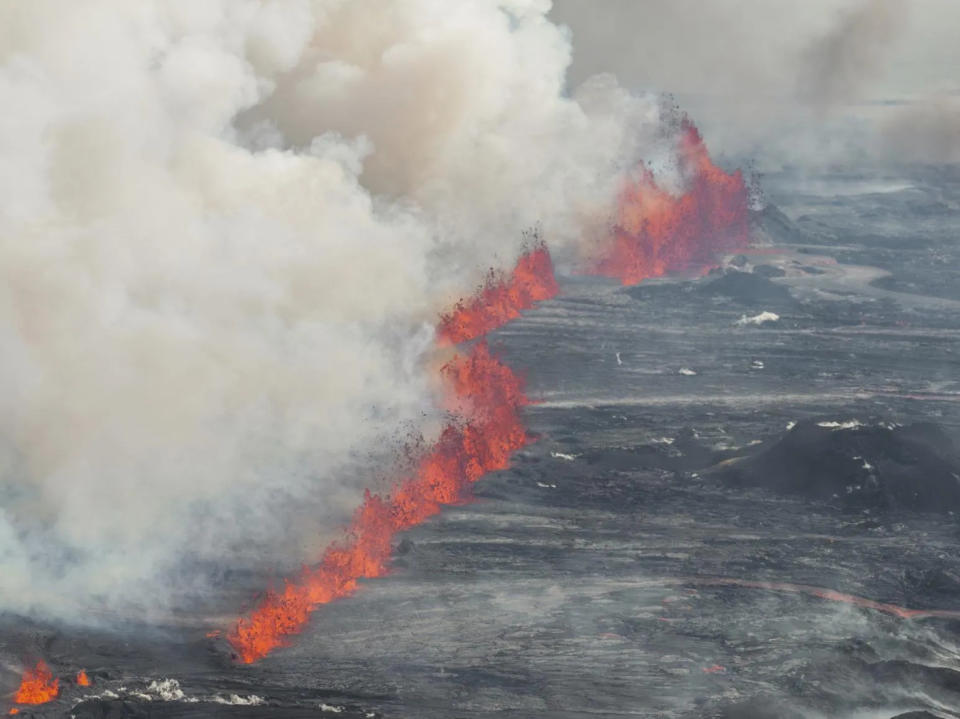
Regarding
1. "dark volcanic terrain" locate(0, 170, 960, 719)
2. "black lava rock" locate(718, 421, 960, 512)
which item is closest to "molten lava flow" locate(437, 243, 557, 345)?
"dark volcanic terrain" locate(0, 170, 960, 719)

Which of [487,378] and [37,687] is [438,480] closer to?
[487,378]

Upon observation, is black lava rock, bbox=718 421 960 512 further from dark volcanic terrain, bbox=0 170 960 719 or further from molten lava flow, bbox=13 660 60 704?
molten lava flow, bbox=13 660 60 704

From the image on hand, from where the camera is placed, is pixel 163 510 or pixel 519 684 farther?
pixel 163 510

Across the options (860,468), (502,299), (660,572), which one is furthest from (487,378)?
(660,572)

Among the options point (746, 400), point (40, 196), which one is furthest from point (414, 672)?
point (746, 400)

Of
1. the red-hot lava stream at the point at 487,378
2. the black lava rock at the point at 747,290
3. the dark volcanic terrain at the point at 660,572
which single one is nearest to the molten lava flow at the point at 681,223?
the red-hot lava stream at the point at 487,378

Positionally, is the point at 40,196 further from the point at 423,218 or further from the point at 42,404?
the point at 423,218

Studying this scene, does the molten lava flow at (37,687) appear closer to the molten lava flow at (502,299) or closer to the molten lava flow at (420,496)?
the molten lava flow at (420,496)

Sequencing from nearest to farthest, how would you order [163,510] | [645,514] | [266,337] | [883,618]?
[883,618]
[163,510]
[645,514]
[266,337]
